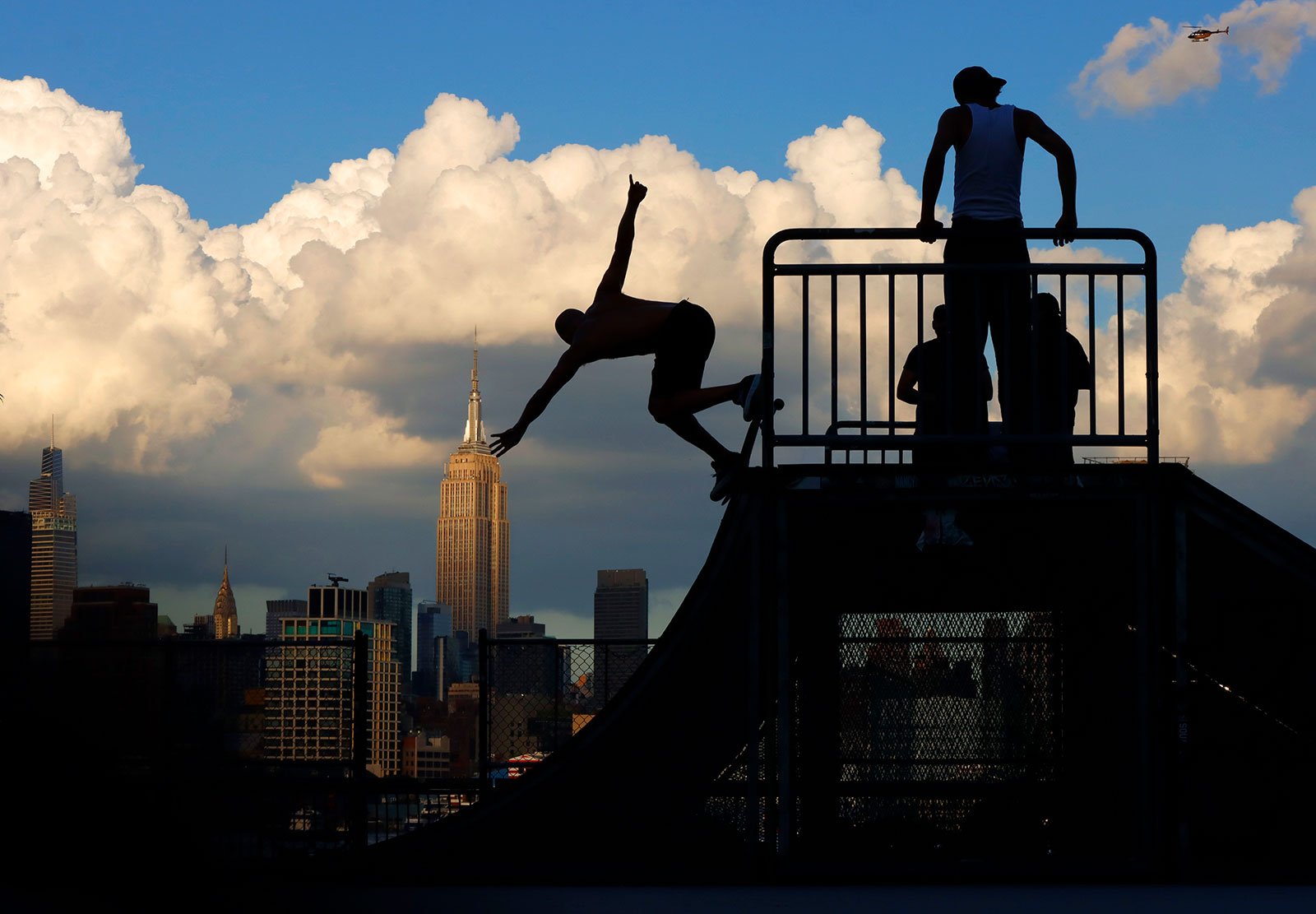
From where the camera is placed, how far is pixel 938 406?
9719mm

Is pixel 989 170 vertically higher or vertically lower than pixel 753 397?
higher

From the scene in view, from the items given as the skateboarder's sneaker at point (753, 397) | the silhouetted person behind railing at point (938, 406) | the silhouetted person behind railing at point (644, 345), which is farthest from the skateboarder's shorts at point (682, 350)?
the silhouetted person behind railing at point (938, 406)

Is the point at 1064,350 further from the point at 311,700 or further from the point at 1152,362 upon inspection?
the point at 311,700

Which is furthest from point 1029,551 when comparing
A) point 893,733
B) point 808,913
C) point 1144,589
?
point 808,913

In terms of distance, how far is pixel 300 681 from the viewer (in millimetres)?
15680

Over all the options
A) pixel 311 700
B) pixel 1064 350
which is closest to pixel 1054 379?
pixel 1064 350

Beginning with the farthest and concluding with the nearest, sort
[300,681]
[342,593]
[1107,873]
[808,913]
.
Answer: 1. [342,593]
2. [300,681]
3. [1107,873]
4. [808,913]

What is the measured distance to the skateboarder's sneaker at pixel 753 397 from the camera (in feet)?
30.5

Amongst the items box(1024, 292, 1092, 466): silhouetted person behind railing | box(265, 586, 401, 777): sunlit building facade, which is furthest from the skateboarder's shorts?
box(265, 586, 401, 777): sunlit building facade

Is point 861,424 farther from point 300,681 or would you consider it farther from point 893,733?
point 300,681

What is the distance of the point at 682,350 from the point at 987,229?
6.61ft

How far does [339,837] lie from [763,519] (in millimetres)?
5355

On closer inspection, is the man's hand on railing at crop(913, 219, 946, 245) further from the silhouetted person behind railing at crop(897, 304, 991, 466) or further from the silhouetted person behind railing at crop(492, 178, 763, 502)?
the silhouetted person behind railing at crop(492, 178, 763, 502)

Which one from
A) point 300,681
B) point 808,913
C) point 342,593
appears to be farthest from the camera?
point 342,593
